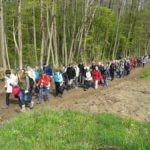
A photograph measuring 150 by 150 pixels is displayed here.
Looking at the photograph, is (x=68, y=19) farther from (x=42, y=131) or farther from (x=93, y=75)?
(x=42, y=131)

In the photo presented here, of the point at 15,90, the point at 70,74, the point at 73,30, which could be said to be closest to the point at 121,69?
the point at 73,30

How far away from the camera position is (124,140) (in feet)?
36.0

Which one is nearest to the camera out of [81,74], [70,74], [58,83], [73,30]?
[58,83]

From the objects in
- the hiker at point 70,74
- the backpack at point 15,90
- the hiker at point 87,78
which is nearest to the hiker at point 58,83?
the hiker at point 70,74

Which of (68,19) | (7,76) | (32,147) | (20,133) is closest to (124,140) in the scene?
(32,147)

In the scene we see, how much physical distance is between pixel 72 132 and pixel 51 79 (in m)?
17.8

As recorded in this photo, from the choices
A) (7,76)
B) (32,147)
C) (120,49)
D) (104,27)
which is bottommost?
(120,49)

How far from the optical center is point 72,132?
12.4 metres

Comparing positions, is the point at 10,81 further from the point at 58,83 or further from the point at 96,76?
the point at 96,76

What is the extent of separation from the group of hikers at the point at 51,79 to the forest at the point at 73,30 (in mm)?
5695

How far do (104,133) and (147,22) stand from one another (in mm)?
75441

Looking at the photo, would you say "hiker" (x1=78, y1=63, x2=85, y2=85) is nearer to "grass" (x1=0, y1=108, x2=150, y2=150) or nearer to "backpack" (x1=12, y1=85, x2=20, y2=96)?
"backpack" (x1=12, y1=85, x2=20, y2=96)

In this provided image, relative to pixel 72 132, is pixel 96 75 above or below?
below

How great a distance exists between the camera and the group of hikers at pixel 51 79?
807 inches
